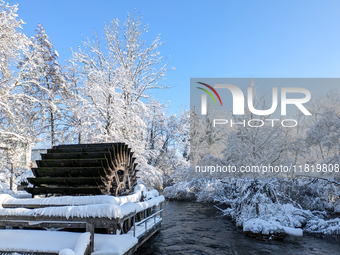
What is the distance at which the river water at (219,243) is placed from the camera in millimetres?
7773

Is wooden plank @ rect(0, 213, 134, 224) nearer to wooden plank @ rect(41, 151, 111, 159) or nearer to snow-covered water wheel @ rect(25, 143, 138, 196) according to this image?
snow-covered water wheel @ rect(25, 143, 138, 196)

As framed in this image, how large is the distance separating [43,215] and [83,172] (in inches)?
123

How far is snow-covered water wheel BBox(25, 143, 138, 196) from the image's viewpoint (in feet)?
26.2

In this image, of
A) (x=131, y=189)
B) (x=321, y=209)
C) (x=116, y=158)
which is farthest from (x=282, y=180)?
(x=116, y=158)

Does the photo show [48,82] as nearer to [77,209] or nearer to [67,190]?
[67,190]

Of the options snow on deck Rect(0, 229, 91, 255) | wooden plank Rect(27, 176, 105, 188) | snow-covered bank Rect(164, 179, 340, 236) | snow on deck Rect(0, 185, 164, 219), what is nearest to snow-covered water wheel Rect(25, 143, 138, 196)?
wooden plank Rect(27, 176, 105, 188)

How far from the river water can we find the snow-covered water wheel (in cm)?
227

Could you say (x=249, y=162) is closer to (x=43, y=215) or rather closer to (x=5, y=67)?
(x=43, y=215)

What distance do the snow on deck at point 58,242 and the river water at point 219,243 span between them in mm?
2920

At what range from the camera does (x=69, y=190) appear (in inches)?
313

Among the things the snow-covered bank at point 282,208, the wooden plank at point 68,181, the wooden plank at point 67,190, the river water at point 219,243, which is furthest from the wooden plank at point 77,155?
the snow-covered bank at point 282,208

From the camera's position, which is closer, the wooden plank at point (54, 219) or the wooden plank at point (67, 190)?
the wooden plank at point (54, 219)

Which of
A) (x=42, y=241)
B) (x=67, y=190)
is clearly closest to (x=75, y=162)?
(x=67, y=190)

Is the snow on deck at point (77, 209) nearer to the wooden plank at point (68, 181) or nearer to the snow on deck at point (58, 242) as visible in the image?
the snow on deck at point (58, 242)
